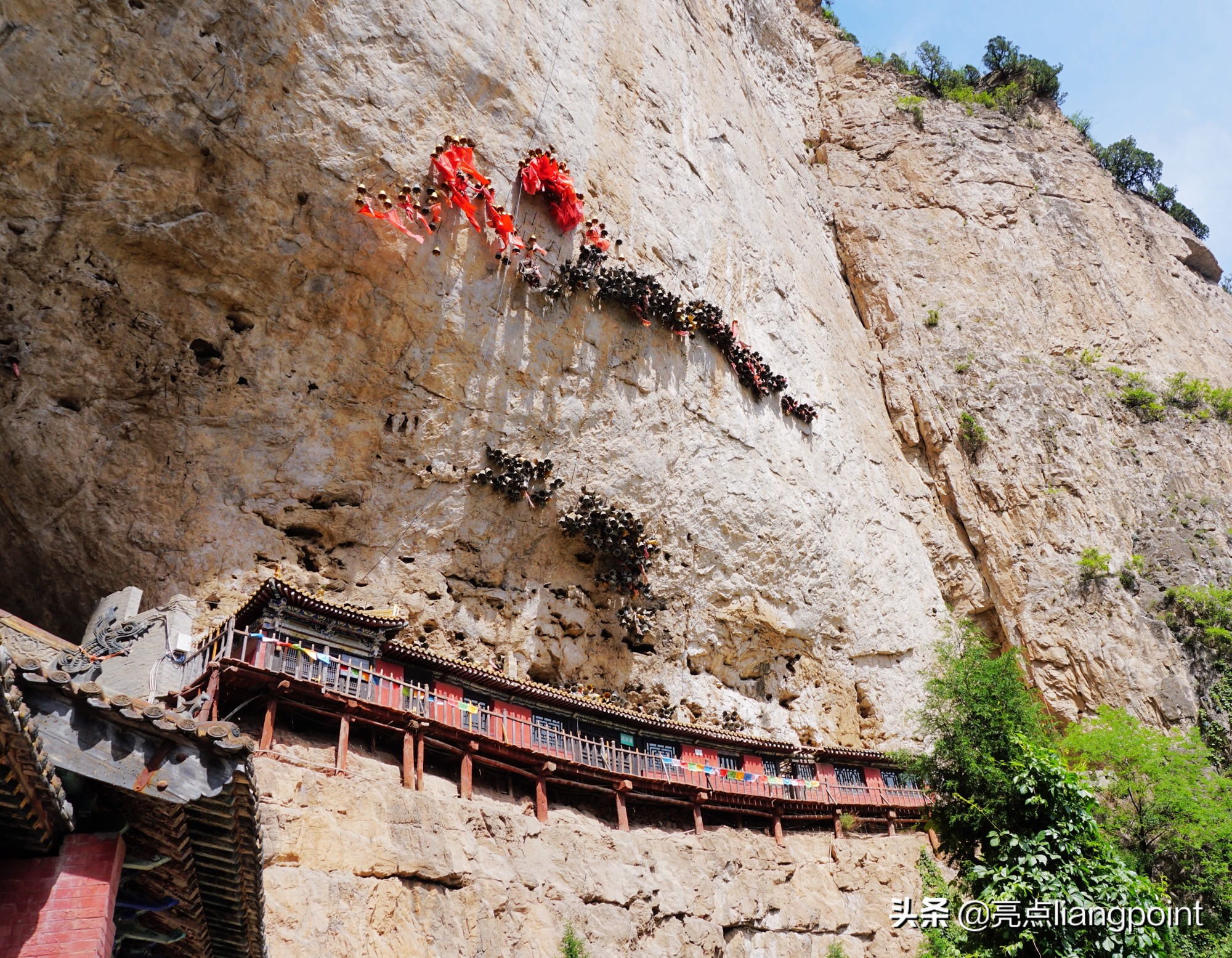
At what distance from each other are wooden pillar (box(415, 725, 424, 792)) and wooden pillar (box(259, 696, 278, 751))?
2.61m

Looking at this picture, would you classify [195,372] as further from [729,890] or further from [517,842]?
[729,890]

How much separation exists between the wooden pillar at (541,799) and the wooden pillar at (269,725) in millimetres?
5488

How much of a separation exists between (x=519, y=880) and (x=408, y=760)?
2844 millimetres

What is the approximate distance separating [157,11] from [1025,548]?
3027 centimetres

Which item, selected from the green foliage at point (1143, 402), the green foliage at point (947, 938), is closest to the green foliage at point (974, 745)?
the green foliage at point (947, 938)

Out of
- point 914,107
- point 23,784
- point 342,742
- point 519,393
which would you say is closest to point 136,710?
point 23,784

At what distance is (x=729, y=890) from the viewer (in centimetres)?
2014

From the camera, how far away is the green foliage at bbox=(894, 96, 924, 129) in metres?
46.0

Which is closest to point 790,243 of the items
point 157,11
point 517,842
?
point 157,11

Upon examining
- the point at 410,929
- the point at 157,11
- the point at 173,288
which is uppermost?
the point at 157,11

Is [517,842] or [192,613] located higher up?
[192,613]

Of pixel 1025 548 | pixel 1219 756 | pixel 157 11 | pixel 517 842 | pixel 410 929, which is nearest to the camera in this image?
pixel 410 929

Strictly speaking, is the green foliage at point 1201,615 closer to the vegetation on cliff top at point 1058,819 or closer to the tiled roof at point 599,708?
the vegetation on cliff top at point 1058,819

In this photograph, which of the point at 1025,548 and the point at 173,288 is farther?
the point at 1025,548
